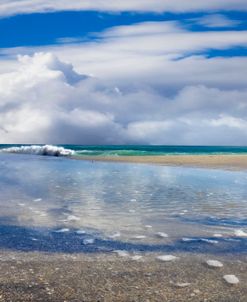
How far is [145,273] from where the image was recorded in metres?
6.52

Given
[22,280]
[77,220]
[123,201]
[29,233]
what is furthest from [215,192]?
[22,280]

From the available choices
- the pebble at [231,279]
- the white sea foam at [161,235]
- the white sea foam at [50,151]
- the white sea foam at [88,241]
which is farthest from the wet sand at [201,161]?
the pebble at [231,279]

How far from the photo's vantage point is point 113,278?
6246 millimetres

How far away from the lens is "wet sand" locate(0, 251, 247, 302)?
557 centimetres

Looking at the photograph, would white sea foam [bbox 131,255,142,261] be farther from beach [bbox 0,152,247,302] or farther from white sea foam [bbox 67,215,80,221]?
white sea foam [bbox 67,215,80,221]

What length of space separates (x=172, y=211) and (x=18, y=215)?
14.6 feet

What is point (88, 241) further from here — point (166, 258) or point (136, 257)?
point (166, 258)

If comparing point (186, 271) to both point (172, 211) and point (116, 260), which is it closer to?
point (116, 260)

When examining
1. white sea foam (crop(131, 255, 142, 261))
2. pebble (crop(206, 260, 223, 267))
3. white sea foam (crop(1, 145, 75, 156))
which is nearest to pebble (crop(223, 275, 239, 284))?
pebble (crop(206, 260, 223, 267))

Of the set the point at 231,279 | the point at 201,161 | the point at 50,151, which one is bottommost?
the point at 231,279

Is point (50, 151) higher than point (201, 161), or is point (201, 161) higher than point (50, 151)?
point (50, 151)

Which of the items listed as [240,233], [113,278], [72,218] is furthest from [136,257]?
[72,218]

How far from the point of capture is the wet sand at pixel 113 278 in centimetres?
557

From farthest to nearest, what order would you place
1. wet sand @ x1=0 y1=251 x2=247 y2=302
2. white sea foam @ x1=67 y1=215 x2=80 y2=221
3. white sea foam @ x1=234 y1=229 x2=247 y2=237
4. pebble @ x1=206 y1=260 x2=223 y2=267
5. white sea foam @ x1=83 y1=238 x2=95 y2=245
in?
white sea foam @ x1=67 y1=215 x2=80 y2=221 → white sea foam @ x1=234 y1=229 x2=247 y2=237 → white sea foam @ x1=83 y1=238 x2=95 y2=245 → pebble @ x1=206 y1=260 x2=223 y2=267 → wet sand @ x1=0 y1=251 x2=247 y2=302
